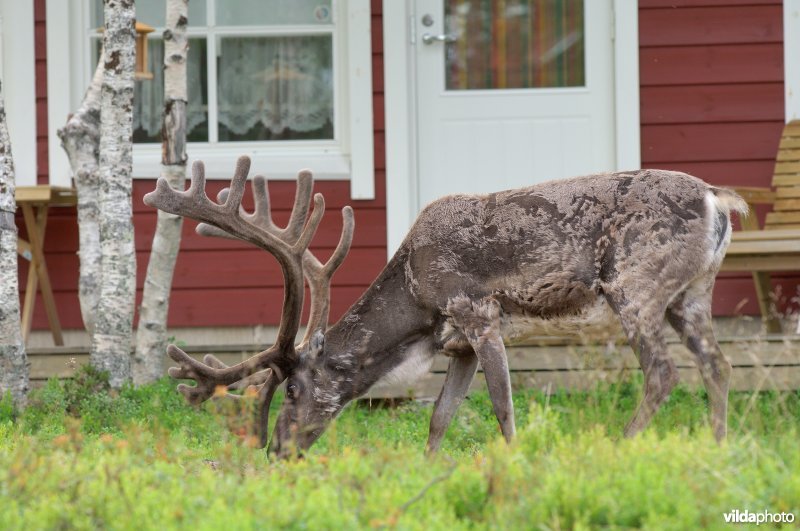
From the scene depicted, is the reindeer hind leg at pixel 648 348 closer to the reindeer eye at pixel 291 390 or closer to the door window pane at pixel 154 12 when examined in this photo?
the reindeer eye at pixel 291 390

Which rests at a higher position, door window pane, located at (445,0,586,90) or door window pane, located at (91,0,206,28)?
door window pane, located at (91,0,206,28)

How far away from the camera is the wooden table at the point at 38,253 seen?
743 cm

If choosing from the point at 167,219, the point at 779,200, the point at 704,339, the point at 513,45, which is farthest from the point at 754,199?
the point at 167,219

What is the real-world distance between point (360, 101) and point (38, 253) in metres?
2.25

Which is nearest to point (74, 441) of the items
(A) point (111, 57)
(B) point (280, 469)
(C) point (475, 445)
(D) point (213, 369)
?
(B) point (280, 469)

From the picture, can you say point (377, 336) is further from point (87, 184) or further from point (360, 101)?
point (360, 101)

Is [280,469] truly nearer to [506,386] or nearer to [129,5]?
[506,386]

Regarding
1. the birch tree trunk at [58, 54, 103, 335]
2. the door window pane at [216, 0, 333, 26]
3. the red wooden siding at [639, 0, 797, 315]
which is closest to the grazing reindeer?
the birch tree trunk at [58, 54, 103, 335]

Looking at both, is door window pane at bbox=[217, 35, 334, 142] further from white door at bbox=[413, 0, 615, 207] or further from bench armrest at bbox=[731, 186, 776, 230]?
bench armrest at bbox=[731, 186, 776, 230]

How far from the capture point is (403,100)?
7.80 meters

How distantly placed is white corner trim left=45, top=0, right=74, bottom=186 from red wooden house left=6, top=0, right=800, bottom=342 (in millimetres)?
14

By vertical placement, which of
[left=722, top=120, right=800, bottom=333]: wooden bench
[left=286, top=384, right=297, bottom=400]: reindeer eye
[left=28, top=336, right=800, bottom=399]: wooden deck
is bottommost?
[left=28, top=336, right=800, bottom=399]: wooden deck

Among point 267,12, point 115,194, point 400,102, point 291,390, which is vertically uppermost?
point 267,12

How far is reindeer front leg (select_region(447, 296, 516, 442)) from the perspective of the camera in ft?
15.9
